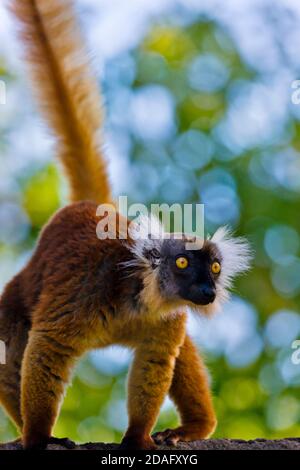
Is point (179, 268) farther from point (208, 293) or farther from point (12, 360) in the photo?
point (12, 360)

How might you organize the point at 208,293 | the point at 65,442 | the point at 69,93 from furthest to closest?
the point at 69,93 → the point at 208,293 → the point at 65,442

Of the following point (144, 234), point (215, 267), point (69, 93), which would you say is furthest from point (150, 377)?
point (69, 93)

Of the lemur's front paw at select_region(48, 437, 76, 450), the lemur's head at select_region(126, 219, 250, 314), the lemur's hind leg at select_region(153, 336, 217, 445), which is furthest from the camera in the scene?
the lemur's hind leg at select_region(153, 336, 217, 445)

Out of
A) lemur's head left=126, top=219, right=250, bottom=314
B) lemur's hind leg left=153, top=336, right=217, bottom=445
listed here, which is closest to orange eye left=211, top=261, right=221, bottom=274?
lemur's head left=126, top=219, right=250, bottom=314

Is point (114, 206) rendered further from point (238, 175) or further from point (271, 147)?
point (271, 147)

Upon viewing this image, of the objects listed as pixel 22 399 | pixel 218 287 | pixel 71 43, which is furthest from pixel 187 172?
pixel 22 399

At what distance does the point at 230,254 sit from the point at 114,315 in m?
0.85

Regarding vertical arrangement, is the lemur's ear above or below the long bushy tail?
below

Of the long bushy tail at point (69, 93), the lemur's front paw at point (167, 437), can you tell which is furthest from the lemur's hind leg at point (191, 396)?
the long bushy tail at point (69, 93)

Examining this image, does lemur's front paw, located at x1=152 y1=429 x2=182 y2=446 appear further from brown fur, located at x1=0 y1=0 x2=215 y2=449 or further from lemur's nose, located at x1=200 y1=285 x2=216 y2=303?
lemur's nose, located at x1=200 y1=285 x2=216 y2=303

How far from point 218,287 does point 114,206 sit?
40.6 inches

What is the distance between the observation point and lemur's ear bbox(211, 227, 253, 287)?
490 centimetres

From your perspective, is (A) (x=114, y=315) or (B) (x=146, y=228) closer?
(A) (x=114, y=315)

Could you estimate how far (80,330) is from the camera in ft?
14.6
